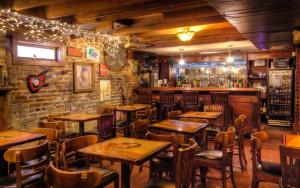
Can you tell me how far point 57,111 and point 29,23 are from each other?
189 centimetres

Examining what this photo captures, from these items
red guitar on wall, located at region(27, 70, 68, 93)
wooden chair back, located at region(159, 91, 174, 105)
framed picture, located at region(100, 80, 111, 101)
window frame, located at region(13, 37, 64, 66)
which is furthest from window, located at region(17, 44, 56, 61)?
wooden chair back, located at region(159, 91, 174, 105)

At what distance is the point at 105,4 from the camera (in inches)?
156

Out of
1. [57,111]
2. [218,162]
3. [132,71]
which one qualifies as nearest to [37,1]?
[57,111]

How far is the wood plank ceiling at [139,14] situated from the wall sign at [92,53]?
75 cm

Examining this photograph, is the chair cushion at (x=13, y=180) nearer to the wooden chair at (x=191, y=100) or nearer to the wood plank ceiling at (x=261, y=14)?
the wood plank ceiling at (x=261, y=14)

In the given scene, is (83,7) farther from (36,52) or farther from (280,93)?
(280,93)

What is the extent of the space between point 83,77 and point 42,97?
1270 millimetres

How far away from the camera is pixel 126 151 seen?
8.36 feet

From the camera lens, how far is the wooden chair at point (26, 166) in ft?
7.89

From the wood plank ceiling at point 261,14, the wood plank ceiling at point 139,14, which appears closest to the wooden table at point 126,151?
the wood plank ceiling at point 261,14

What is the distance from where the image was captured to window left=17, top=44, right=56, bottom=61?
489 centimetres

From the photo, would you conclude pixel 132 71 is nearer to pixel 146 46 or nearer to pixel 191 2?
pixel 146 46

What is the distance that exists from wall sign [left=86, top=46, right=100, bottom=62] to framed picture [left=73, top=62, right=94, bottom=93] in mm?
203

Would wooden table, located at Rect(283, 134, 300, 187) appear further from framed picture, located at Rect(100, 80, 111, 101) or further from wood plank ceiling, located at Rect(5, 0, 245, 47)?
framed picture, located at Rect(100, 80, 111, 101)
